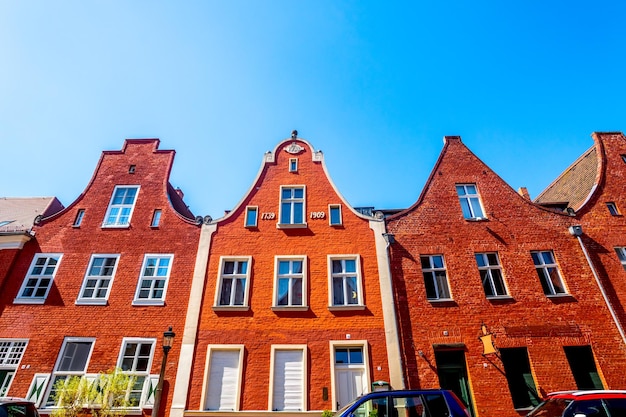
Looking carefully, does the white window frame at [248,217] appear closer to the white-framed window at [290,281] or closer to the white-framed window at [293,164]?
the white-framed window at [290,281]

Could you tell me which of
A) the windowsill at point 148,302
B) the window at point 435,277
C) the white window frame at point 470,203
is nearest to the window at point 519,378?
the window at point 435,277

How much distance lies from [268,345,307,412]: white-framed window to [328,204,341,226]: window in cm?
567

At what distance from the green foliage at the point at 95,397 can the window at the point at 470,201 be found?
15.4 metres

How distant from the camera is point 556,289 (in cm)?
1406

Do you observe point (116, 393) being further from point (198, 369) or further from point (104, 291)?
point (104, 291)

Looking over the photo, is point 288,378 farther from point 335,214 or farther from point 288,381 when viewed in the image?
point 335,214

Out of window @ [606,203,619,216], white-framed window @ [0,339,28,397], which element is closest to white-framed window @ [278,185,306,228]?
white-framed window @ [0,339,28,397]

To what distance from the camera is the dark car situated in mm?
7387

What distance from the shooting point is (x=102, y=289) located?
14.4 m

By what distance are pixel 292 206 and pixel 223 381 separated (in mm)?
7972

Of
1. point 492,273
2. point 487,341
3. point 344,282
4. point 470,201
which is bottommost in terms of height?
point 487,341

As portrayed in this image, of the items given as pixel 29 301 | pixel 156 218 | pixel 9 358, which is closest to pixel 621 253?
pixel 156 218

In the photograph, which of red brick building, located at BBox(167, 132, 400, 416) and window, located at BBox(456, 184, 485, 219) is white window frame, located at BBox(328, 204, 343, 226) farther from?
window, located at BBox(456, 184, 485, 219)

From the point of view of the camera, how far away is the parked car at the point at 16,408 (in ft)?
25.1
